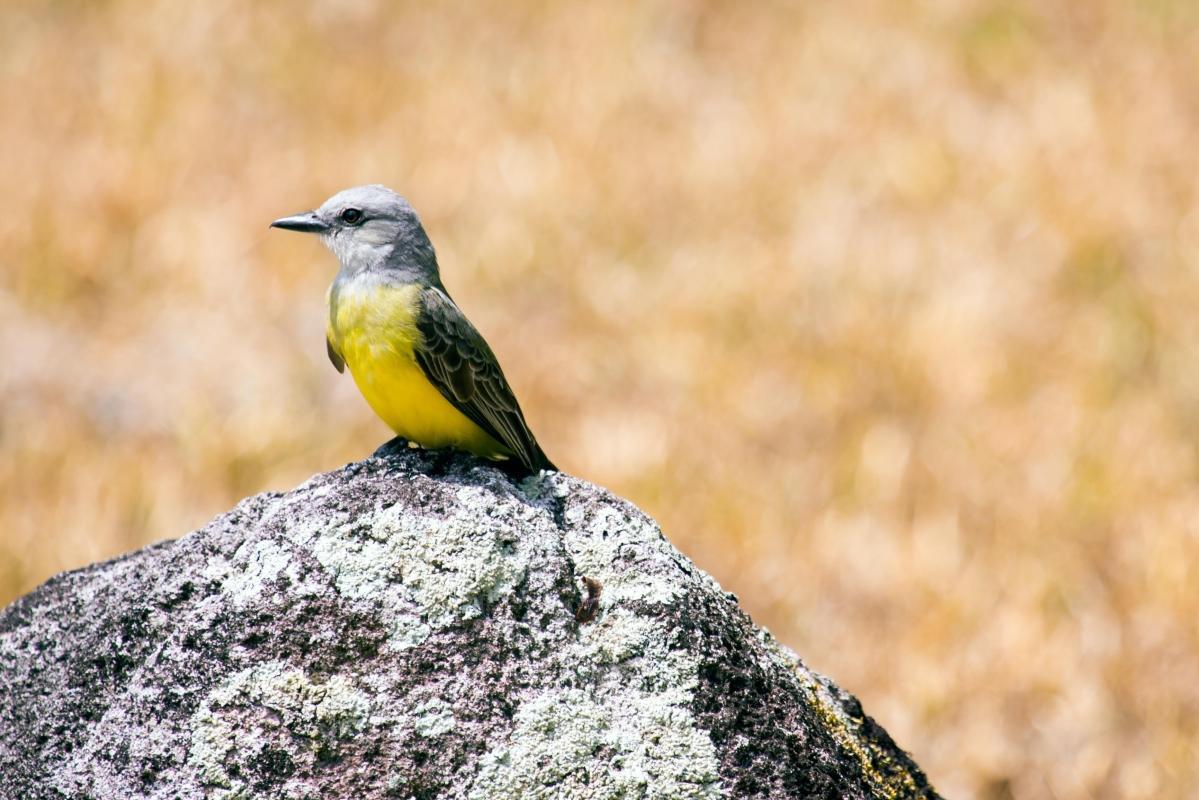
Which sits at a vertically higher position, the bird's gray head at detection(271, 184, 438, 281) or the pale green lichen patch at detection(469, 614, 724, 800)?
the bird's gray head at detection(271, 184, 438, 281)

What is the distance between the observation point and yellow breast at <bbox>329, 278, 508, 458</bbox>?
4.21 m

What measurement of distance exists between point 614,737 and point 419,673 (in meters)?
0.46

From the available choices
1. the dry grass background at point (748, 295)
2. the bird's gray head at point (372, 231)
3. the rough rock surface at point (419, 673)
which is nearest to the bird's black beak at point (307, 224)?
the bird's gray head at point (372, 231)

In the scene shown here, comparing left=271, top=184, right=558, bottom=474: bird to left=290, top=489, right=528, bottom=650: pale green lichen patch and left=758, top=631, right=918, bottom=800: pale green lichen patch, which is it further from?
left=758, top=631, right=918, bottom=800: pale green lichen patch

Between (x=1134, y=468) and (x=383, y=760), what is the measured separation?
240 inches

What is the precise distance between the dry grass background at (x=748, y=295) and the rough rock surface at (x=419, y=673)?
11.4 ft

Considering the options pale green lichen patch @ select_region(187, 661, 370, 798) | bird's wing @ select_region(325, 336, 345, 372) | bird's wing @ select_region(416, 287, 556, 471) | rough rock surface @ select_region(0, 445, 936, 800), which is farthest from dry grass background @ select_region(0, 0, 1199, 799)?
pale green lichen patch @ select_region(187, 661, 370, 798)

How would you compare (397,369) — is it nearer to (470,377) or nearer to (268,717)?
(470,377)

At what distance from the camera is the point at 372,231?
444 centimetres

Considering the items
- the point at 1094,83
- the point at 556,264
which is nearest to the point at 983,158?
the point at 1094,83

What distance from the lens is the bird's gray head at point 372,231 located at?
4.41 meters

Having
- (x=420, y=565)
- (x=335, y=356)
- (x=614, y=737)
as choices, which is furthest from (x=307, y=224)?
(x=614, y=737)

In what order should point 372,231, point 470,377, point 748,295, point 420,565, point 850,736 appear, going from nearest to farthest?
point 420,565 < point 850,736 < point 470,377 < point 372,231 < point 748,295

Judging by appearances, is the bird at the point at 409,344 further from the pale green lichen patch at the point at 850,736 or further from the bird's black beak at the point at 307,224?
the pale green lichen patch at the point at 850,736
